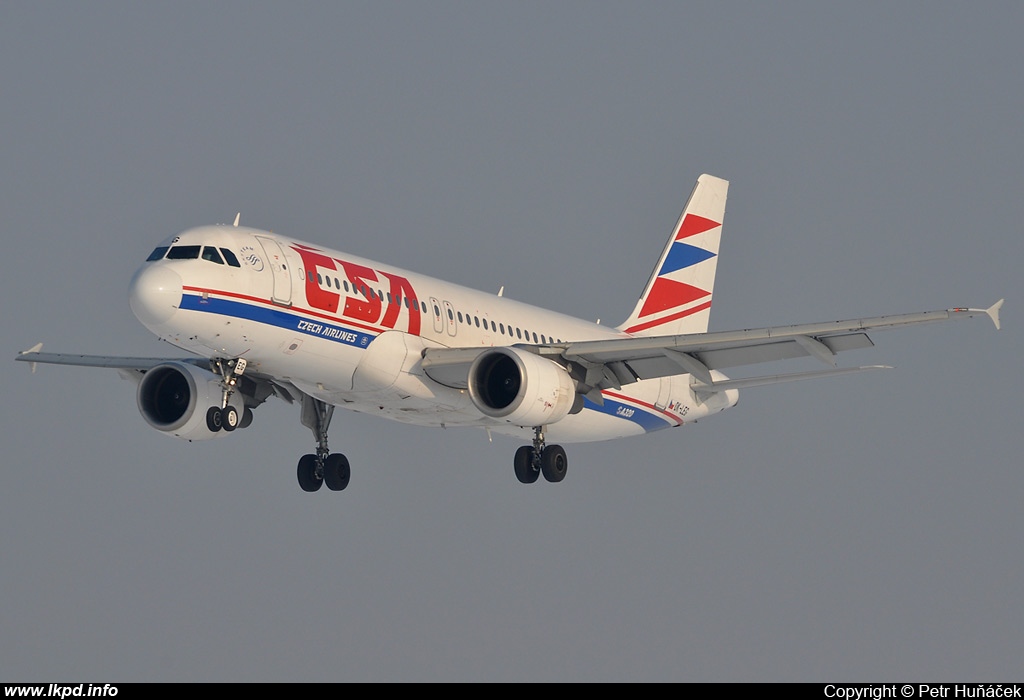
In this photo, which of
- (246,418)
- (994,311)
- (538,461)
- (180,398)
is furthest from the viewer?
(538,461)

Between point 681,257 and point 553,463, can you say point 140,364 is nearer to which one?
point 553,463

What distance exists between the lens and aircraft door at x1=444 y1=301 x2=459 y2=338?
1628 inches

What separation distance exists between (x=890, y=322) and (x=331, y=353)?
13.1 m

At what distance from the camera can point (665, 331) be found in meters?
52.9

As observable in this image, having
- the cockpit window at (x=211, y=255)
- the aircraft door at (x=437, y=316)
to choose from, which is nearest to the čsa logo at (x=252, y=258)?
the cockpit window at (x=211, y=255)

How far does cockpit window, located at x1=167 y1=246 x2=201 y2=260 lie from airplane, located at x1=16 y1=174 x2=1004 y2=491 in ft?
0.13

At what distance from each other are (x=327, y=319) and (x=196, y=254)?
3.54 metres

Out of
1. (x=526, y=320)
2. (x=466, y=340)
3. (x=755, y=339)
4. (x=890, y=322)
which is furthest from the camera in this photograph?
(x=526, y=320)

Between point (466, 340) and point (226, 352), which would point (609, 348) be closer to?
point (466, 340)

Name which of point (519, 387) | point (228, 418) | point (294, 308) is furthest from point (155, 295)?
point (519, 387)

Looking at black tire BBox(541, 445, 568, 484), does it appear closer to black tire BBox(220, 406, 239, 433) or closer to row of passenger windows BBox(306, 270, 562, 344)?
row of passenger windows BBox(306, 270, 562, 344)

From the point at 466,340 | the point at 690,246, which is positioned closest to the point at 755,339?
the point at 466,340

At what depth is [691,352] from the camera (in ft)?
134

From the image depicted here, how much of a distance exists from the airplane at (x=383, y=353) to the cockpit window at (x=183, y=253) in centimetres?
4
